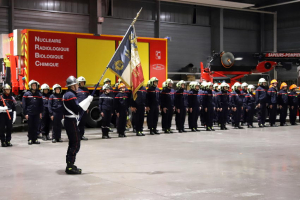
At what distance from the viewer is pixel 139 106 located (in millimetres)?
15508

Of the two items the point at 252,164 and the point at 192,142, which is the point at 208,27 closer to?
the point at 192,142

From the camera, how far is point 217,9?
112 feet

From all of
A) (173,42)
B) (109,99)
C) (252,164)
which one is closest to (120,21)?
(173,42)

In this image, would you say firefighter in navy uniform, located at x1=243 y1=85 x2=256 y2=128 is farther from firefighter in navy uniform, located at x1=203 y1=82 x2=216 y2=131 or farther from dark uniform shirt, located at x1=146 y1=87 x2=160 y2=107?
dark uniform shirt, located at x1=146 y1=87 x2=160 y2=107

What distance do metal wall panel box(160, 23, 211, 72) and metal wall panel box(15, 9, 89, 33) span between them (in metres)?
6.43

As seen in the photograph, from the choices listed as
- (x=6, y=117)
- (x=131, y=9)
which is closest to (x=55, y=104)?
(x=6, y=117)

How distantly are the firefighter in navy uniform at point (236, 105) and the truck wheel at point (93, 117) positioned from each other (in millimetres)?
5606

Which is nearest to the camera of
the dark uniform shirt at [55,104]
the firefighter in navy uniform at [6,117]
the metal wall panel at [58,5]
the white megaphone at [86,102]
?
the white megaphone at [86,102]

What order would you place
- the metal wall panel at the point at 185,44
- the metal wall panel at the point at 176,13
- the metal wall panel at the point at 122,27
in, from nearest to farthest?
the metal wall panel at the point at 122,27
the metal wall panel at the point at 176,13
the metal wall panel at the point at 185,44

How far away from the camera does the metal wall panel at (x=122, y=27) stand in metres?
29.0

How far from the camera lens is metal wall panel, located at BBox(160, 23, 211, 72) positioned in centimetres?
3219

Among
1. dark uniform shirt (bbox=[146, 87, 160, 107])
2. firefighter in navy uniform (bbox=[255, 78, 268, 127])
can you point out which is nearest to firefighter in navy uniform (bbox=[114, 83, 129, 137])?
dark uniform shirt (bbox=[146, 87, 160, 107])

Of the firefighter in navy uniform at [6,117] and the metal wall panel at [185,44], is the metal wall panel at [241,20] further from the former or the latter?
the firefighter in navy uniform at [6,117]

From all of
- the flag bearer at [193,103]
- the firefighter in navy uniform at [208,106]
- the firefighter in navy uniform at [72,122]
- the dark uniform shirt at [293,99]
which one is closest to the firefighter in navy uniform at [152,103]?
the flag bearer at [193,103]
